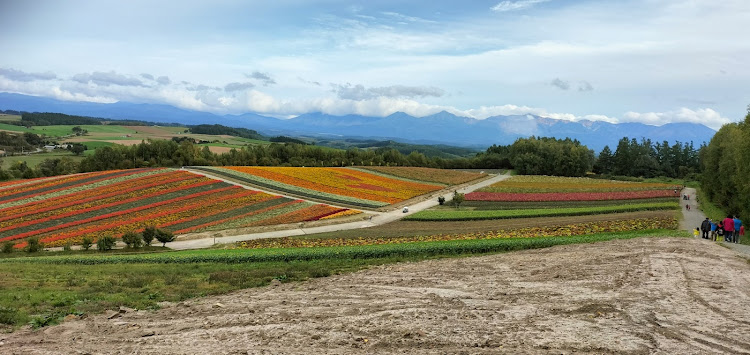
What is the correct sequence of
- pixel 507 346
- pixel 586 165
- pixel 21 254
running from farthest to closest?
pixel 586 165 < pixel 21 254 < pixel 507 346

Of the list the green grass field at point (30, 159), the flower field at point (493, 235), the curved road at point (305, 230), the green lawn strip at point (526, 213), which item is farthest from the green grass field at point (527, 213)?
the green grass field at point (30, 159)

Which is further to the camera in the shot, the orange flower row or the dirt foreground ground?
the orange flower row

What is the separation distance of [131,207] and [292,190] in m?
19.4

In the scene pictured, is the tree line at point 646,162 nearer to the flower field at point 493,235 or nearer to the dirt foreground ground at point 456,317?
the flower field at point 493,235

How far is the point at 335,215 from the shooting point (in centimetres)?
4547

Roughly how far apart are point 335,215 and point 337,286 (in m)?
29.0

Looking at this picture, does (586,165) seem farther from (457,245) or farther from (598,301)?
(598,301)

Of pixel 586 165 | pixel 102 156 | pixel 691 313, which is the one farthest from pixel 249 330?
pixel 586 165

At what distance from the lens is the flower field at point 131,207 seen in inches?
1487

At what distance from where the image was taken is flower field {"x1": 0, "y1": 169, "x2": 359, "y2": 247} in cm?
3778

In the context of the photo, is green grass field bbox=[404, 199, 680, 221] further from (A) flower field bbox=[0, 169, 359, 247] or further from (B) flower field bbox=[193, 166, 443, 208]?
(A) flower field bbox=[0, 169, 359, 247]

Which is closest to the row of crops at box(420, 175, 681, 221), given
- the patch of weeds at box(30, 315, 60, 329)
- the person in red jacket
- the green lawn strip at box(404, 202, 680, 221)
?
the green lawn strip at box(404, 202, 680, 221)

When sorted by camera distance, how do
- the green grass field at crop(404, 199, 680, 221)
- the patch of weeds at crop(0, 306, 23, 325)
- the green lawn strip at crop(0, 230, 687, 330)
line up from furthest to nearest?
the green grass field at crop(404, 199, 680, 221), the green lawn strip at crop(0, 230, 687, 330), the patch of weeds at crop(0, 306, 23, 325)

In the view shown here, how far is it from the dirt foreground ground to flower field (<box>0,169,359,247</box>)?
27.3 meters
